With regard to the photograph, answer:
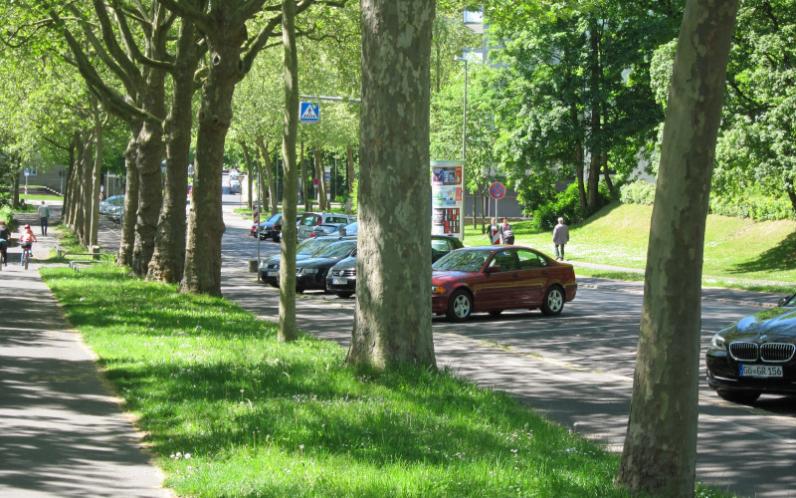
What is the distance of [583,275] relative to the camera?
41781 millimetres

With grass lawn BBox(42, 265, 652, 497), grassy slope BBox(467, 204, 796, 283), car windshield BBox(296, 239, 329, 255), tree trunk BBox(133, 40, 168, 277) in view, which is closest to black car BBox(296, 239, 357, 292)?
car windshield BBox(296, 239, 329, 255)

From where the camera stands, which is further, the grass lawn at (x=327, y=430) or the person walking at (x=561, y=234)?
the person walking at (x=561, y=234)

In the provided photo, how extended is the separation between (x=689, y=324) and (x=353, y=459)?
2.45 metres

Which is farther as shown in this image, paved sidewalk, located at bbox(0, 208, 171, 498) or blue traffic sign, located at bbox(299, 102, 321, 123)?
blue traffic sign, located at bbox(299, 102, 321, 123)

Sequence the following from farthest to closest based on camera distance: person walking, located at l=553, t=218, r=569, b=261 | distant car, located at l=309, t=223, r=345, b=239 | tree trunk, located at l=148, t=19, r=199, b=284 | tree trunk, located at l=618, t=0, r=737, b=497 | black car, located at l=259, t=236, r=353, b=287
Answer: distant car, located at l=309, t=223, r=345, b=239
person walking, located at l=553, t=218, r=569, b=261
black car, located at l=259, t=236, r=353, b=287
tree trunk, located at l=148, t=19, r=199, b=284
tree trunk, located at l=618, t=0, r=737, b=497

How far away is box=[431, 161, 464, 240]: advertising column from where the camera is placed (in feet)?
142

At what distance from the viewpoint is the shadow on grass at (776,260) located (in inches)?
1581

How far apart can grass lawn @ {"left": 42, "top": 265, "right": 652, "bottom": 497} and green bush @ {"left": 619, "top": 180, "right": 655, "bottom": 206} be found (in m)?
44.0

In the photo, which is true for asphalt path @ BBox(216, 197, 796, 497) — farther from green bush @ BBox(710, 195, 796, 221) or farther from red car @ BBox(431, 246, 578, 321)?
green bush @ BBox(710, 195, 796, 221)

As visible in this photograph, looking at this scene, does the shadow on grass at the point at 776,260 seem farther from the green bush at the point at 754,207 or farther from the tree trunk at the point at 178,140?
the tree trunk at the point at 178,140

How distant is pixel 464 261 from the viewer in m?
25.1

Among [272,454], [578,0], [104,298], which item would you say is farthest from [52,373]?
[578,0]

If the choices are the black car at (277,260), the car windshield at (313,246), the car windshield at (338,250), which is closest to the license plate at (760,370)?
the car windshield at (338,250)

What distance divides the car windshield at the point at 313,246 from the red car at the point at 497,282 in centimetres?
908
